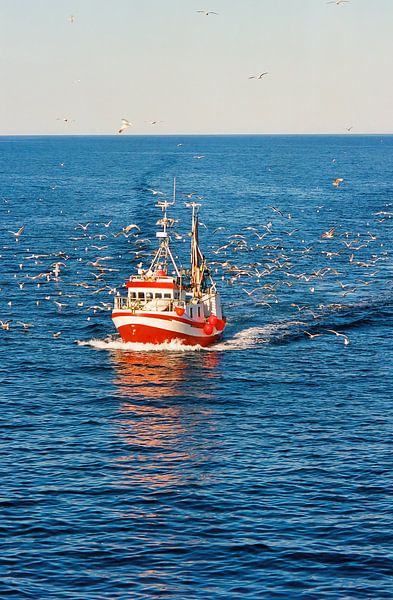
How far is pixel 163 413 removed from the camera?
3211 inches

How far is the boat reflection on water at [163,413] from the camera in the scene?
69.6m

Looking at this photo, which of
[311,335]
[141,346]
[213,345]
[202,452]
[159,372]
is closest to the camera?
[202,452]

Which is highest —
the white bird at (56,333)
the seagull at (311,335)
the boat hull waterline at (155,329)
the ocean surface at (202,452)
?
the boat hull waterline at (155,329)

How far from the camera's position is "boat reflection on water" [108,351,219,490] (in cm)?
6956

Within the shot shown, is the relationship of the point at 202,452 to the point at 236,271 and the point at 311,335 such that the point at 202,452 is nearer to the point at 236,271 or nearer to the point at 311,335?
the point at 311,335

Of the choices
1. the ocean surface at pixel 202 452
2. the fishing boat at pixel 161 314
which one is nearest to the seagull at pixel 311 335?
the ocean surface at pixel 202 452

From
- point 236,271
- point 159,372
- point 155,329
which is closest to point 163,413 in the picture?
point 159,372

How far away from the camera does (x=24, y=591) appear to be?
5212 cm

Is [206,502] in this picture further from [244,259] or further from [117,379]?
[244,259]

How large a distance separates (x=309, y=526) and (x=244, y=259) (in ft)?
343

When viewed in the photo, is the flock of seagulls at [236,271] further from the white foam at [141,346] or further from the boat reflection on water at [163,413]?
the boat reflection on water at [163,413]

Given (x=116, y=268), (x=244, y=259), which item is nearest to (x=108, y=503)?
(x=116, y=268)

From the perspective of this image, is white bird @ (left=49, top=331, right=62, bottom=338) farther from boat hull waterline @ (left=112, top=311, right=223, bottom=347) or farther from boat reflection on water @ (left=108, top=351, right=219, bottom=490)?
boat reflection on water @ (left=108, top=351, right=219, bottom=490)

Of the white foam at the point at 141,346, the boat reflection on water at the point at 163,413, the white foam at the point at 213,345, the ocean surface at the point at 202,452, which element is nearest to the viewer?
the ocean surface at the point at 202,452
